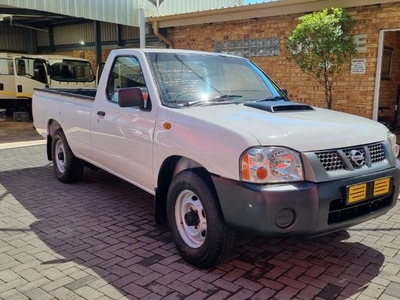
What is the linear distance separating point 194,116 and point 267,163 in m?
0.81

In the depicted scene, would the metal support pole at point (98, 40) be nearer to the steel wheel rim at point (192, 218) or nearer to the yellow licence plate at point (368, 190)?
the steel wheel rim at point (192, 218)

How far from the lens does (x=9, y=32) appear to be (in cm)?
2153

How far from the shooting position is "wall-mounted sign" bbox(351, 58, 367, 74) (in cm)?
880

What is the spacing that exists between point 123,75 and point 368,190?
288 cm

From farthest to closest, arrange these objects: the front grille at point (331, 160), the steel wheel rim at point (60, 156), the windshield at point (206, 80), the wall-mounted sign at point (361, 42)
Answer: the wall-mounted sign at point (361, 42), the steel wheel rim at point (60, 156), the windshield at point (206, 80), the front grille at point (331, 160)

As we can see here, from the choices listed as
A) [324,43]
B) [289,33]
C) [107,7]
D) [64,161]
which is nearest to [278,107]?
[64,161]

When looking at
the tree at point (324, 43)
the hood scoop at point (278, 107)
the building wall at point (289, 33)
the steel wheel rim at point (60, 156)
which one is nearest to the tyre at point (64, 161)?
→ the steel wheel rim at point (60, 156)

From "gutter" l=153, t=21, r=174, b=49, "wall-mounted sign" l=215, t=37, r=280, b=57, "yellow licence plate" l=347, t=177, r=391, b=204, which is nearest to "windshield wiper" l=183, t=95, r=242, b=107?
"yellow licence plate" l=347, t=177, r=391, b=204

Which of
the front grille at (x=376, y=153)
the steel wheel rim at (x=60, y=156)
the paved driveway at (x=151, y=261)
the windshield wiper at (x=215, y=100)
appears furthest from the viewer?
the steel wheel rim at (x=60, y=156)

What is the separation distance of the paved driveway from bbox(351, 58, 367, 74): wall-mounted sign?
493cm

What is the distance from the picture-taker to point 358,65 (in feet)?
29.1

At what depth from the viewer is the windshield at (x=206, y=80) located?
3.77 metres

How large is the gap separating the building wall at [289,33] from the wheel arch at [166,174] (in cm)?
672

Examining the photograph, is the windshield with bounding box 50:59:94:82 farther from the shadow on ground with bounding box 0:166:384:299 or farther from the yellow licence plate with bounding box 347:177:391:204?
the yellow licence plate with bounding box 347:177:391:204
